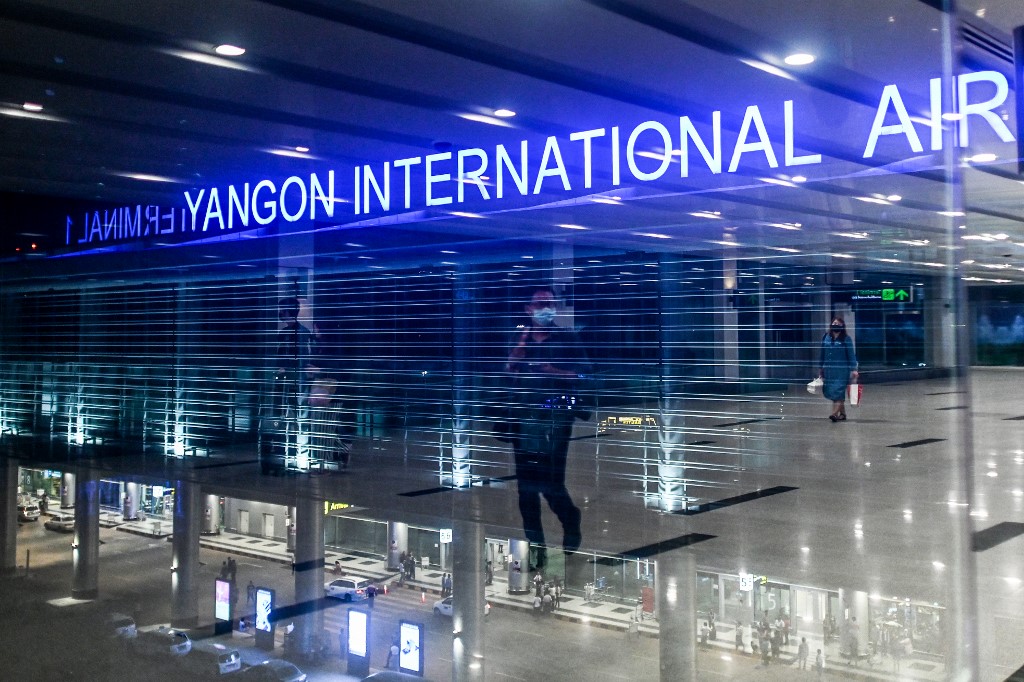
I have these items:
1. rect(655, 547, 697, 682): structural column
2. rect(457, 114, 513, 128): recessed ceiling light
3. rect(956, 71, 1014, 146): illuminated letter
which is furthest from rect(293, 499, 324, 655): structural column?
rect(956, 71, 1014, 146): illuminated letter

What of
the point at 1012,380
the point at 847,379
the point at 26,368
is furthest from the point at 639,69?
the point at 847,379

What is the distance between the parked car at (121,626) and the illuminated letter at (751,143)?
2.37 metres

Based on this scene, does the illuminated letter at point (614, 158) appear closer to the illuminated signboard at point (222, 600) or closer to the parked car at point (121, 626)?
the illuminated signboard at point (222, 600)

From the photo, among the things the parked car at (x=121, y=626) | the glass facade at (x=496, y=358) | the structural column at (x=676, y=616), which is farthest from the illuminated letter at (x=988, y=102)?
the parked car at (x=121, y=626)

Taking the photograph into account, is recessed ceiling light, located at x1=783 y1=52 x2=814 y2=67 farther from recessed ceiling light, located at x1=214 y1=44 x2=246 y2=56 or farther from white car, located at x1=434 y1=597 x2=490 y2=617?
white car, located at x1=434 y1=597 x2=490 y2=617

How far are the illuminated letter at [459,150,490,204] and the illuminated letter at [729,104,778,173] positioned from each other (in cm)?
110

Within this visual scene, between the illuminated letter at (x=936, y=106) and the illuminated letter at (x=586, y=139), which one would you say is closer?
the illuminated letter at (x=936, y=106)

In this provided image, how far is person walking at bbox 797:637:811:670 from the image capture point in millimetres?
1217

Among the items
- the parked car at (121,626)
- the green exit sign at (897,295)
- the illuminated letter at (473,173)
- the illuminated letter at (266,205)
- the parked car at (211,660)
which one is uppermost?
the illuminated letter at (473,173)

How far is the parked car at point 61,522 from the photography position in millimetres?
1796

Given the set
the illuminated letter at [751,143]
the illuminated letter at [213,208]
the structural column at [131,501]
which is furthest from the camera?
the illuminated letter at [213,208]

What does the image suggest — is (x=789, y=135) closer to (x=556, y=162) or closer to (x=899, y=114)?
(x=899, y=114)

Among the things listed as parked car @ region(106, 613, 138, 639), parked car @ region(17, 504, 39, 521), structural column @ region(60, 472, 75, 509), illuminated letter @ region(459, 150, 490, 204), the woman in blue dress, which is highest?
illuminated letter @ region(459, 150, 490, 204)

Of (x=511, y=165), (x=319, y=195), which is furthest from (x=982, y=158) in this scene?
(x=319, y=195)
